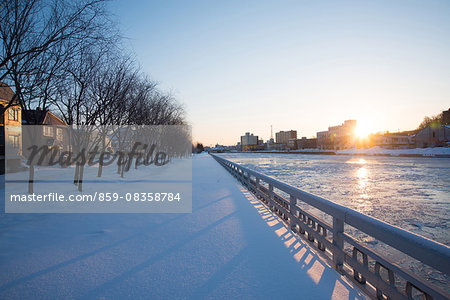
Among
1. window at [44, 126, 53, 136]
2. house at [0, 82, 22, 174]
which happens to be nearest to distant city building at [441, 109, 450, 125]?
window at [44, 126, 53, 136]

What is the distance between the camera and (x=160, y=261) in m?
3.64

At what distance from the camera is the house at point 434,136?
58.8 metres

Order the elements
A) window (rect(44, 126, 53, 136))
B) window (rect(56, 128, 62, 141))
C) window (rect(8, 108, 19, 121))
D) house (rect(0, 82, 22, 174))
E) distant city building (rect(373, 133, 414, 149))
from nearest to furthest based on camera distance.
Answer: house (rect(0, 82, 22, 174)), window (rect(8, 108, 19, 121)), window (rect(44, 126, 53, 136)), window (rect(56, 128, 62, 141)), distant city building (rect(373, 133, 414, 149))

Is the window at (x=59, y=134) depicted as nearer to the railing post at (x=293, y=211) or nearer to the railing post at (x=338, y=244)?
the railing post at (x=293, y=211)

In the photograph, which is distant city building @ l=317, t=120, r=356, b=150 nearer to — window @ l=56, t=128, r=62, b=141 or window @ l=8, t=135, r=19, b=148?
window @ l=56, t=128, r=62, b=141

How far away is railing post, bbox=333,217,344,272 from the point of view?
320cm

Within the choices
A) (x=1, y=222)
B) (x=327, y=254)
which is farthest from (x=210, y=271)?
(x=1, y=222)

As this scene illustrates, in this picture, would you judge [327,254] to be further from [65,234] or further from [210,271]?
[65,234]

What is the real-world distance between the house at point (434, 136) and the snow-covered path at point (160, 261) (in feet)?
241

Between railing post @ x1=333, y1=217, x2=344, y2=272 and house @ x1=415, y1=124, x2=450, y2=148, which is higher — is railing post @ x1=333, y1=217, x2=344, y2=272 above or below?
below

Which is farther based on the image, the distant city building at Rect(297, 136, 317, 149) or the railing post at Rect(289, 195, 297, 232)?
the distant city building at Rect(297, 136, 317, 149)

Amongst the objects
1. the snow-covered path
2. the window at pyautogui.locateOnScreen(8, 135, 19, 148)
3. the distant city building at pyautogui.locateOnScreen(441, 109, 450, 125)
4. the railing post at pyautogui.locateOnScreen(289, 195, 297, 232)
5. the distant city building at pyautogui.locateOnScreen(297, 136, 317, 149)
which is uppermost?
the distant city building at pyautogui.locateOnScreen(441, 109, 450, 125)

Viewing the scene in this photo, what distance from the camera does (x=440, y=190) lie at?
1092 centimetres

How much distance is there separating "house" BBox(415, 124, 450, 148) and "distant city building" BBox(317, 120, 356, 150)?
94.6ft
